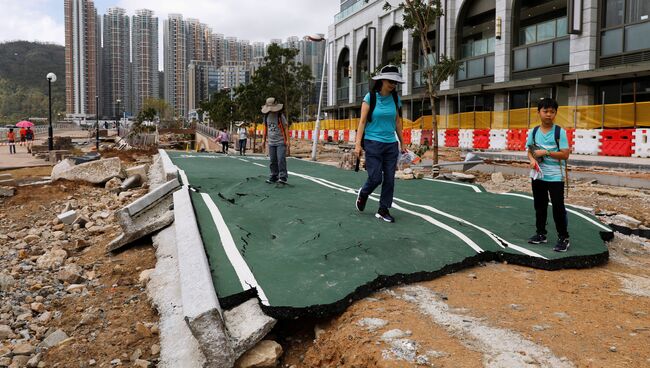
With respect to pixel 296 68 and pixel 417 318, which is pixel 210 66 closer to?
pixel 296 68

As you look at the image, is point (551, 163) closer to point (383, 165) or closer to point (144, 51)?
point (383, 165)

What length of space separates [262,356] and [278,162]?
6500mm

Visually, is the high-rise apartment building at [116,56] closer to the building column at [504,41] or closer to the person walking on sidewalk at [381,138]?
the building column at [504,41]

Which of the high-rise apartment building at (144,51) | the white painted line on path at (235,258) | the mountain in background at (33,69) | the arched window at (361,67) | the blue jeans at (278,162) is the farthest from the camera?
the high-rise apartment building at (144,51)

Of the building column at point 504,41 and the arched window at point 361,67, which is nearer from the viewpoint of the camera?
the building column at point 504,41

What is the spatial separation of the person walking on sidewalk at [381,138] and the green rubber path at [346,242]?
1.33 feet

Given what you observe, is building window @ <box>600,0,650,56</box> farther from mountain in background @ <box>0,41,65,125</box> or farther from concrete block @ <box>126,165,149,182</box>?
mountain in background @ <box>0,41,65,125</box>

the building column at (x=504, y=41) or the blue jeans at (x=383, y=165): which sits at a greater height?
the building column at (x=504, y=41)

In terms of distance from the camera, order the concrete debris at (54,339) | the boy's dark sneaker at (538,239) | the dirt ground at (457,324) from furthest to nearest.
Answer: the boy's dark sneaker at (538,239) < the concrete debris at (54,339) < the dirt ground at (457,324)

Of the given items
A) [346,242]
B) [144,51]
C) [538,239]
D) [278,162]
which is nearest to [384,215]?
[346,242]

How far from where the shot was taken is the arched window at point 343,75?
49.1 metres

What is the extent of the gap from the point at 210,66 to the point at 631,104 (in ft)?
410

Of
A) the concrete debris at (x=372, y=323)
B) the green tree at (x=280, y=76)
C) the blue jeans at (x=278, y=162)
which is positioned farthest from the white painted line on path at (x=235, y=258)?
the green tree at (x=280, y=76)

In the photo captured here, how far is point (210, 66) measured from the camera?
13500 centimetres
